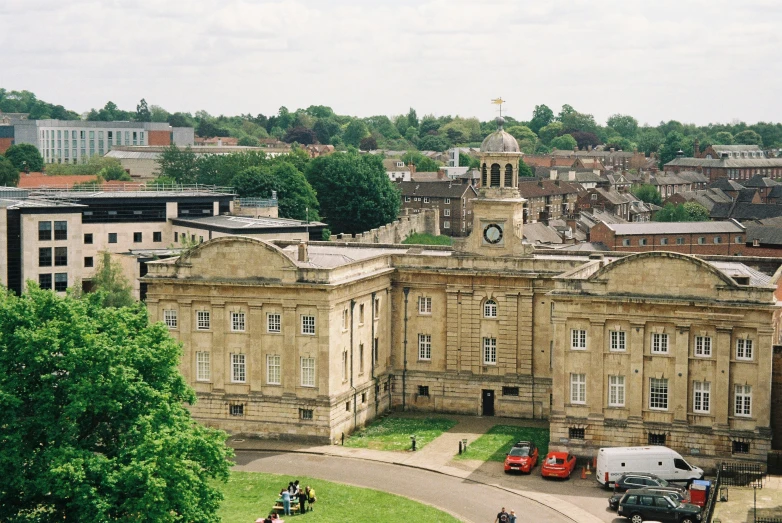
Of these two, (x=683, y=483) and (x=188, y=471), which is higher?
(x=188, y=471)

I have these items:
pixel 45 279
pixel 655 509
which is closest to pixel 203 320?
pixel 655 509

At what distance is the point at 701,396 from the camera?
216ft

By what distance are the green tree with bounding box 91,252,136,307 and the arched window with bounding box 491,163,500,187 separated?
31647mm

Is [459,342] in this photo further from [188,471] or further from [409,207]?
[409,207]

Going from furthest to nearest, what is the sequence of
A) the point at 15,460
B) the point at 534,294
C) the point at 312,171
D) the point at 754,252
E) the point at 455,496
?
the point at 312,171 → the point at 754,252 → the point at 534,294 → the point at 455,496 → the point at 15,460

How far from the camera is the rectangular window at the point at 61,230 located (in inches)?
4161

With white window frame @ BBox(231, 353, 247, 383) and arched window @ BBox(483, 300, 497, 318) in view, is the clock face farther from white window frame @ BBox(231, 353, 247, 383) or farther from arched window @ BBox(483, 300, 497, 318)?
white window frame @ BBox(231, 353, 247, 383)

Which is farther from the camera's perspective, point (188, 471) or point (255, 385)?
point (255, 385)

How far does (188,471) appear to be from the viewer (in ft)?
158

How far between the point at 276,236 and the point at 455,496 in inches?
2026

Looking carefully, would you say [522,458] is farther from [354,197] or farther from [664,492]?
[354,197]

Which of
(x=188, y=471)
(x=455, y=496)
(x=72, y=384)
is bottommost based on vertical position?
(x=455, y=496)

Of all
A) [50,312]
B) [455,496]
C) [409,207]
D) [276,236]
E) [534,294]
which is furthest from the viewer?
[409,207]

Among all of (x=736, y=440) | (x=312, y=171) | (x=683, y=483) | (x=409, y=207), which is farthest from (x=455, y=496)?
(x=409, y=207)
